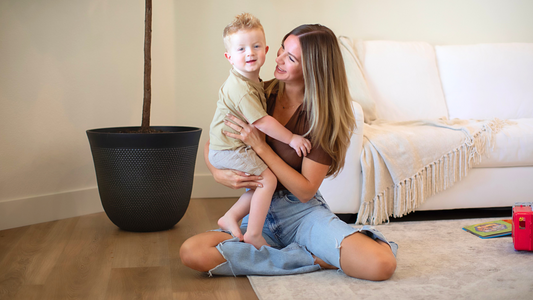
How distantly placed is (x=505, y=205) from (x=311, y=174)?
52.0 inches

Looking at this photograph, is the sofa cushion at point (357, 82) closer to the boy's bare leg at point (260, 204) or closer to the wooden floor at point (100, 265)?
the wooden floor at point (100, 265)

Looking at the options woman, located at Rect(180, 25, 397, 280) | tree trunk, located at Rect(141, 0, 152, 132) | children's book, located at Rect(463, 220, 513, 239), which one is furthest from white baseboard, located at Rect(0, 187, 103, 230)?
children's book, located at Rect(463, 220, 513, 239)

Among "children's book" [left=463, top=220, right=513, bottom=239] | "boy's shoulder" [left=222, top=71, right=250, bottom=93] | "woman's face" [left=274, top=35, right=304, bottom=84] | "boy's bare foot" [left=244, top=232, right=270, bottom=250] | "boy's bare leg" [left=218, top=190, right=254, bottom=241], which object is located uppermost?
"woman's face" [left=274, top=35, right=304, bottom=84]

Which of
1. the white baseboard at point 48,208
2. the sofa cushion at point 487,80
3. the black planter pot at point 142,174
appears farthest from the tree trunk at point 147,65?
the sofa cushion at point 487,80

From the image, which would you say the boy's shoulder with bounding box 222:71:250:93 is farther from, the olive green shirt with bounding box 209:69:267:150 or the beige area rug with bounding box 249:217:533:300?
the beige area rug with bounding box 249:217:533:300

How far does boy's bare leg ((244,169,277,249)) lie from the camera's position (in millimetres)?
1328

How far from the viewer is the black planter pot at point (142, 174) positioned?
1797 millimetres

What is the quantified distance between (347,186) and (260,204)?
77 cm

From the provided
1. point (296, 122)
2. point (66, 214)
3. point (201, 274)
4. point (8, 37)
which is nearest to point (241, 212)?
point (201, 274)

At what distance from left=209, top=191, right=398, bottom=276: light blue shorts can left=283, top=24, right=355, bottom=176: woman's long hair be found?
0.23 meters

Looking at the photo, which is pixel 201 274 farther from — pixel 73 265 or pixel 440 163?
pixel 440 163

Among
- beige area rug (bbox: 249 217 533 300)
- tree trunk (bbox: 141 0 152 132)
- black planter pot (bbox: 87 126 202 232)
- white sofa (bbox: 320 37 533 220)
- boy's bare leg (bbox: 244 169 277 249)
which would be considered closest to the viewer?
beige area rug (bbox: 249 217 533 300)

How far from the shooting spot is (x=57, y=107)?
2.15m

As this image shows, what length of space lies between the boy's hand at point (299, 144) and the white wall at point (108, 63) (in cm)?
138
